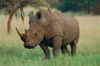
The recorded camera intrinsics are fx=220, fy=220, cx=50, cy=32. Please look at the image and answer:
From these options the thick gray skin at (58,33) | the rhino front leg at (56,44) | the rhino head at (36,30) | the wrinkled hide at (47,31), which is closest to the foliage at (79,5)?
the thick gray skin at (58,33)

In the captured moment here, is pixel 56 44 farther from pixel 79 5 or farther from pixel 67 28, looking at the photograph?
pixel 79 5

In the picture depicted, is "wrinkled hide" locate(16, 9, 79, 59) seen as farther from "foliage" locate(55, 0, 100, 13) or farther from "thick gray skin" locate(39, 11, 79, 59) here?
"foliage" locate(55, 0, 100, 13)

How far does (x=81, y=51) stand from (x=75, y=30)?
1.40 metres

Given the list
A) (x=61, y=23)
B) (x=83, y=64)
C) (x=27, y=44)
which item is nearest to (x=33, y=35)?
(x=27, y=44)

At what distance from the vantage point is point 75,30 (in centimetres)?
743

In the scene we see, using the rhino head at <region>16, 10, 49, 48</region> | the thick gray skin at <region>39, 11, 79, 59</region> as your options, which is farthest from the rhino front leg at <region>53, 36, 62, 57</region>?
the rhino head at <region>16, 10, 49, 48</region>

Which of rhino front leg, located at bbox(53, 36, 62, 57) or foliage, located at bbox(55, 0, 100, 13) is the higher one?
rhino front leg, located at bbox(53, 36, 62, 57)

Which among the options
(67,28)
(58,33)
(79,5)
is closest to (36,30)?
(58,33)

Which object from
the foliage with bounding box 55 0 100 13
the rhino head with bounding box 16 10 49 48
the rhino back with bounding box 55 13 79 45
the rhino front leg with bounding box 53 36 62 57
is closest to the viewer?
the rhino head with bounding box 16 10 49 48

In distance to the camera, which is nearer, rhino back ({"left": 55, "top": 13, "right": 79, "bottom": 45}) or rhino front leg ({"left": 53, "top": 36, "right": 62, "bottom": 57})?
rhino front leg ({"left": 53, "top": 36, "right": 62, "bottom": 57})

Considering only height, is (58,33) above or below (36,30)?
below

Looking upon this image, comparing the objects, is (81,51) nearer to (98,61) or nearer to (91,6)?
(98,61)

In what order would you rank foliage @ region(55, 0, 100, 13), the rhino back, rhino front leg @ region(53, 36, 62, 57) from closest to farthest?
rhino front leg @ region(53, 36, 62, 57) → the rhino back → foliage @ region(55, 0, 100, 13)

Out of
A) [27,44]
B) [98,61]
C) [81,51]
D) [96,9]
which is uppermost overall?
[27,44]
